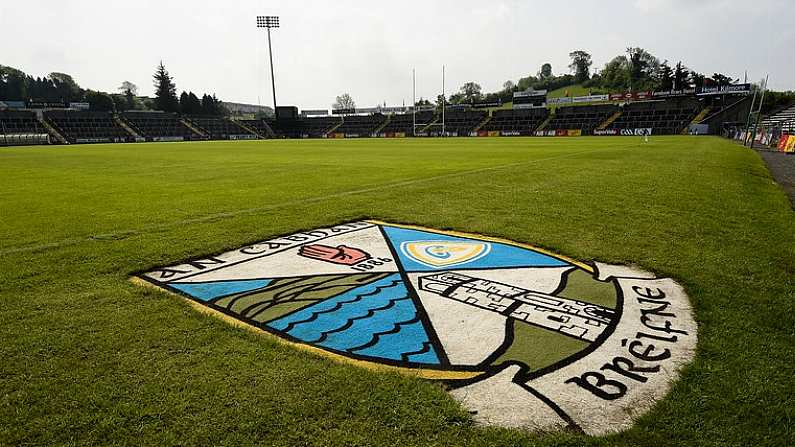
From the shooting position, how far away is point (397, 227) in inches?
278

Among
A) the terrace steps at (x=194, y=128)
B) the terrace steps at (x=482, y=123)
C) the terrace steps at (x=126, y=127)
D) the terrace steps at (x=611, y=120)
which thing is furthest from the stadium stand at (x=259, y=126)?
the terrace steps at (x=611, y=120)

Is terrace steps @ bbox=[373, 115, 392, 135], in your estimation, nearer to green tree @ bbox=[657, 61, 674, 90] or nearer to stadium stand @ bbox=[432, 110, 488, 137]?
stadium stand @ bbox=[432, 110, 488, 137]

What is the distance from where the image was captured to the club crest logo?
208 inches

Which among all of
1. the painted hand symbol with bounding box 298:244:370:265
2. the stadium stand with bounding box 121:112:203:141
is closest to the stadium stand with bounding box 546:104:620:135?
the stadium stand with bounding box 121:112:203:141

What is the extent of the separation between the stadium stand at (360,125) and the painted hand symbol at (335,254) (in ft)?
262

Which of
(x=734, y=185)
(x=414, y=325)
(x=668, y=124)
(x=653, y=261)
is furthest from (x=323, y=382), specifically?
(x=668, y=124)

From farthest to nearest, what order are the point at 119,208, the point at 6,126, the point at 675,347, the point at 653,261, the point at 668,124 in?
the point at 6,126 → the point at 668,124 → the point at 119,208 → the point at 653,261 → the point at 675,347

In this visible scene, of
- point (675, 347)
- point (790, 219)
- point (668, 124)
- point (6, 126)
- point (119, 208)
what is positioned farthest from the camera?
point (6, 126)

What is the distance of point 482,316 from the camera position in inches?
146

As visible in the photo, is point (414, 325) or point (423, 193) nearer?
point (414, 325)

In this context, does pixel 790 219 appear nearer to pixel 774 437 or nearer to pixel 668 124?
pixel 774 437

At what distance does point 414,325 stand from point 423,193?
7.06m

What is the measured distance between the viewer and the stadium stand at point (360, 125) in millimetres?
85844

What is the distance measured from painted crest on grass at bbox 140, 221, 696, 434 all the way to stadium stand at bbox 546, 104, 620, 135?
218ft
